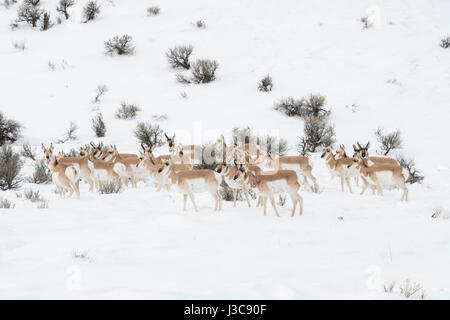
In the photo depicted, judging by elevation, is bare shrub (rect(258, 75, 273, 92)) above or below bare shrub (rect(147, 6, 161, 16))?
below

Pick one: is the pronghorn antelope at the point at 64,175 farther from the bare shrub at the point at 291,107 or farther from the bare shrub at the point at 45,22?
the bare shrub at the point at 45,22

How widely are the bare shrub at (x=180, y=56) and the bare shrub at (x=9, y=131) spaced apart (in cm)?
846

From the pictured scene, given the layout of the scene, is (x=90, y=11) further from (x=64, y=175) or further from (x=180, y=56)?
(x=64, y=175)

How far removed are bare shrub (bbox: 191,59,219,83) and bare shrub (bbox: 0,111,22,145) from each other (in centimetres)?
848

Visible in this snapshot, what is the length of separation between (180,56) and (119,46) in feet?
11.8

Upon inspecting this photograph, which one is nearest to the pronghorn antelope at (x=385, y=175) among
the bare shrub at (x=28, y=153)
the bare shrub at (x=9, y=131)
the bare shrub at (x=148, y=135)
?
the bare shrub at (x=148, y=135)

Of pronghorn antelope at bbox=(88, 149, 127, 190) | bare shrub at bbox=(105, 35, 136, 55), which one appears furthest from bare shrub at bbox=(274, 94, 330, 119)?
pronghorn antelope at bbox=(88, 149, 127, 190)

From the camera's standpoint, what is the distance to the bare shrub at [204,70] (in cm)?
1996

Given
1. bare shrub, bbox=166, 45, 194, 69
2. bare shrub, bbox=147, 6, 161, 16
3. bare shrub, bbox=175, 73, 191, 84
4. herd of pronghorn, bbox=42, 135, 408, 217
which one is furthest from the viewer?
bare shrub, bbox=147, 6, 161, 16

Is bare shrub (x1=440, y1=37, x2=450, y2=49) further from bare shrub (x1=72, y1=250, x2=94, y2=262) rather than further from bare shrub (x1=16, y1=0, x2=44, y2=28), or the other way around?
bare shrub (x1=16, y1=0, x2=44, y2=28)

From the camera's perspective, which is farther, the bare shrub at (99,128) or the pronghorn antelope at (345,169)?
the bare shrub at (99,128)

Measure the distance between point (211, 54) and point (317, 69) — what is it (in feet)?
18.7

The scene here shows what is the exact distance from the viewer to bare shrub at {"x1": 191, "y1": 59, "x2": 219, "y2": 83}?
20.0 metres

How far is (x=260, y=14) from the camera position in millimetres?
25500
